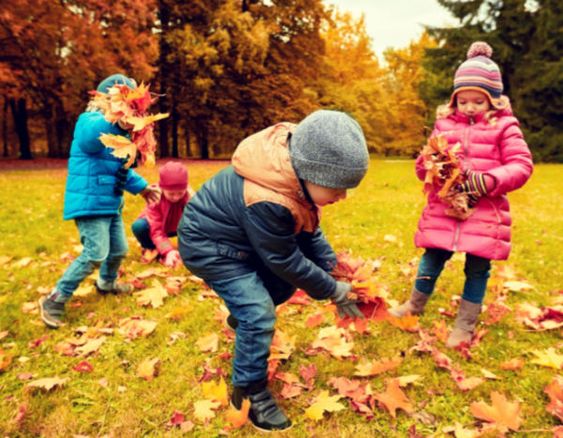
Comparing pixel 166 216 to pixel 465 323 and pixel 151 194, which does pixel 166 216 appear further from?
pixel 465 323

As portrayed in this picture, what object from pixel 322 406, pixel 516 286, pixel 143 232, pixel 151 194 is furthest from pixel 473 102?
pixel 143 232

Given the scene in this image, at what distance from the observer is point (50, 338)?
3.15 m

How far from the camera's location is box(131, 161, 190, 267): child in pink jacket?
4.52 metres

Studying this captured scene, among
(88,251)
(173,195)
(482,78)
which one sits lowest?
(88,251)

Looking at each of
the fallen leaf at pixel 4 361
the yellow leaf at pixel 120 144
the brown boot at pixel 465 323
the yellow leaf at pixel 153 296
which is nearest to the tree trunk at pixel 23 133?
the yellow leaf at pixel 153 296

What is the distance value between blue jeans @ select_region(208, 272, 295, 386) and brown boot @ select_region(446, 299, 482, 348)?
1.40 metres

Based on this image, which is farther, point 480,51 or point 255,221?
point 480,51

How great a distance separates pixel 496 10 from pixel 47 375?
29912 millimetres

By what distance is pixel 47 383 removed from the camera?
8.49 ft

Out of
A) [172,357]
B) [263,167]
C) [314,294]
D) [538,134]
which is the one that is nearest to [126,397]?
[172,357]

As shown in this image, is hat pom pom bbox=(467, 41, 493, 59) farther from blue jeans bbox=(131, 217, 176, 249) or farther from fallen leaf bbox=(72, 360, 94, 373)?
blue jeans bbox=(131, 217, 176, 249)

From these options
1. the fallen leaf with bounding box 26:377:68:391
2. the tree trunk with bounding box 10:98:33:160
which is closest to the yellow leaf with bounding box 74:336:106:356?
the fallen leaf with bounding box 26:377:68:391

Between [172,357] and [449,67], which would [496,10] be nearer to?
[449,67]

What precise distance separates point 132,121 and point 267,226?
1334 millimetres
